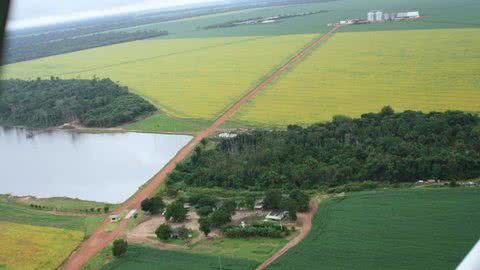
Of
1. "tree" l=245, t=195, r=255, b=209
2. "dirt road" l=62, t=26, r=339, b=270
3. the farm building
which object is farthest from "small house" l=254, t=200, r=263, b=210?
the farm building

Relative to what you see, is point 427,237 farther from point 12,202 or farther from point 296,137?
point 12,202

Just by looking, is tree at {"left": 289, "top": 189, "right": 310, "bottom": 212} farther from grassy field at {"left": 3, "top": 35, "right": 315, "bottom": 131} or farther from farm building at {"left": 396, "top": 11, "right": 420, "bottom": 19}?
farm building at {"left": 396, "top": 11, "right": 420, "bottom": 19}

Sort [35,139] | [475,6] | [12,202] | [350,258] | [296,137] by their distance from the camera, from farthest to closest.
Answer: [475,6] → [35,139] → [296,137] → [12,202] → [350,258]

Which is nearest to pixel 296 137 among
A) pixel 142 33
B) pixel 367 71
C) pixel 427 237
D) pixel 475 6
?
pixel 427 237

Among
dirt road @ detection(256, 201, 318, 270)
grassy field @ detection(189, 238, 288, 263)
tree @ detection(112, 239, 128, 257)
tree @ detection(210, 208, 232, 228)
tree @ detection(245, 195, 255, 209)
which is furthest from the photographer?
tree @ detection(245, 195, 255, 209)

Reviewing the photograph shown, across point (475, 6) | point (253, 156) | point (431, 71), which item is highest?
point (475, 6)

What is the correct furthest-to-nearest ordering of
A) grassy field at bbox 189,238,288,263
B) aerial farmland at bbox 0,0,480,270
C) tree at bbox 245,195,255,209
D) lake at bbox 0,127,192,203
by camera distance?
lake at bbox 0,127,192,203 < tree at bbox 245,195,255,209 < aerial farmland at bbox 0,0,480,270 < grassy field at bbox 189,238,288,263

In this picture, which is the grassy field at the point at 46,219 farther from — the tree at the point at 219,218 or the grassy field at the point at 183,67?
the grassy field at the point at 183,67

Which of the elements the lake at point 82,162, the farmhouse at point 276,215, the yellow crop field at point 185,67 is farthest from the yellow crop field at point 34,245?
the yellow crop field at point 185,67
